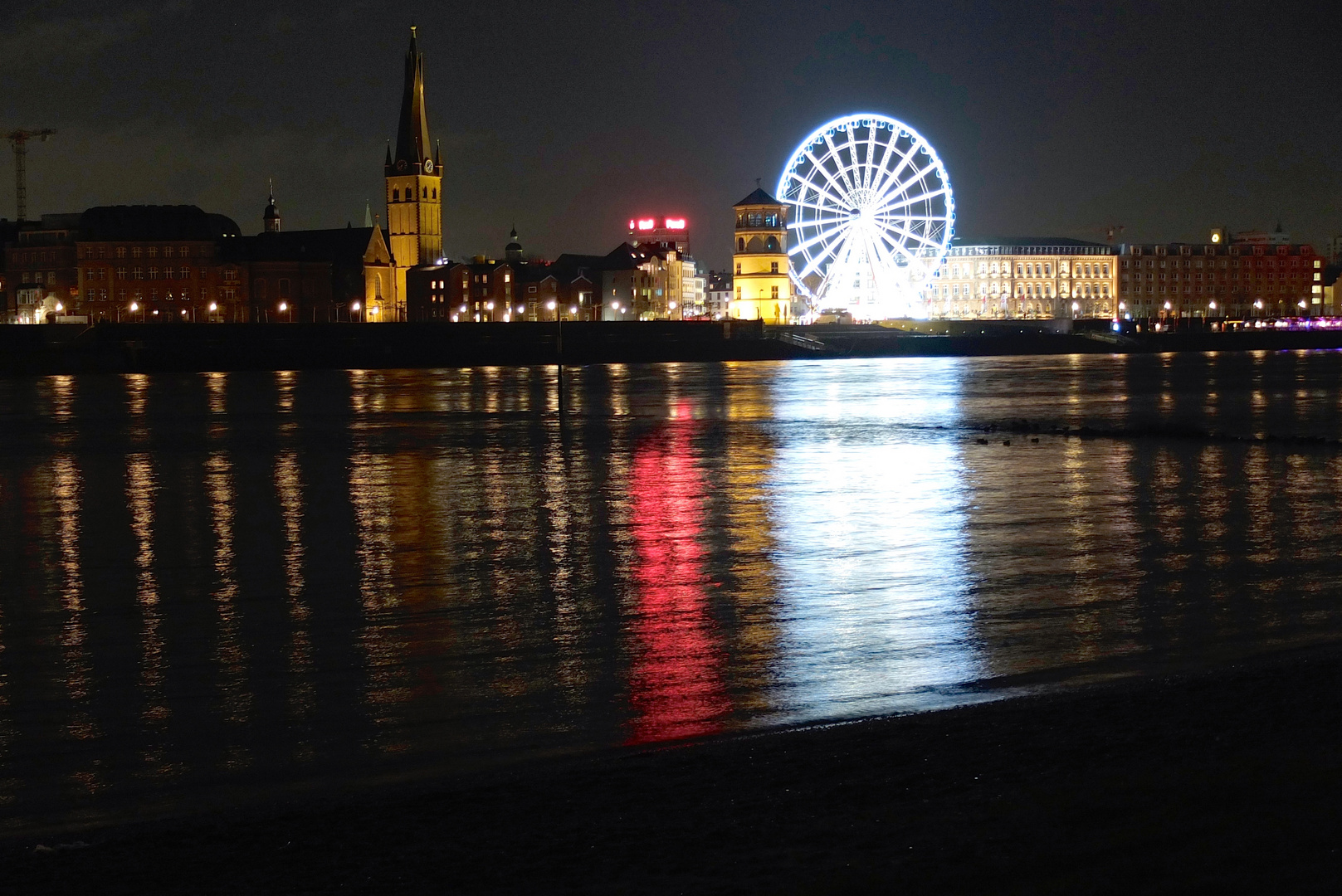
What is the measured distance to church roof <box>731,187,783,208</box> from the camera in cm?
11819

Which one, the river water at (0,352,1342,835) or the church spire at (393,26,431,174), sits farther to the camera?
the church spire at (393,26,431,174)

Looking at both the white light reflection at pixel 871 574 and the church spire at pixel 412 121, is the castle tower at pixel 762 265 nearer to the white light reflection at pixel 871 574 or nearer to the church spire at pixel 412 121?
the church spire at pixel 412 121

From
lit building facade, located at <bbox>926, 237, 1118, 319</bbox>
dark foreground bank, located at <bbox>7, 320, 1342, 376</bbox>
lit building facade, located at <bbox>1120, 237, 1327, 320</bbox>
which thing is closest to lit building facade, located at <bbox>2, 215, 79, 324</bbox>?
dark foreground bank, located at <bbox>7, 320, 1342, 376</bbox>

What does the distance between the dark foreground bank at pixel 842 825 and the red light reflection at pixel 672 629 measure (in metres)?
0.81

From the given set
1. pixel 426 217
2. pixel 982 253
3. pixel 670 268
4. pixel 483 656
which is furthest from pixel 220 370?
pixel 982 253

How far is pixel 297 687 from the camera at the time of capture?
28.9 ft

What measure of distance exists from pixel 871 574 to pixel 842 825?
726 cm

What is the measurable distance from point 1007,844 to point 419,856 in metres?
2.22

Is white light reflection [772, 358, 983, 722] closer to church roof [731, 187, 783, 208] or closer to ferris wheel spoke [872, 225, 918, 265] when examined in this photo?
ferris wheel spoke [872, 225, 918, 265]

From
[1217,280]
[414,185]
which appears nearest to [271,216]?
[414,185]

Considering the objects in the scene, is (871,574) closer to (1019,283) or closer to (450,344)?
(450,344)

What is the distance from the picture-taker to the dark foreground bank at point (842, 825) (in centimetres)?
520

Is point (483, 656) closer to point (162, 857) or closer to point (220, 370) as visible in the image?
point (162, 857)

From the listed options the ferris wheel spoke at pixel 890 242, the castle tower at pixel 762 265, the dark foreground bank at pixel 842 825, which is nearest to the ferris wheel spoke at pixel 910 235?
the ferris wheel spoke at pixel 890 242
